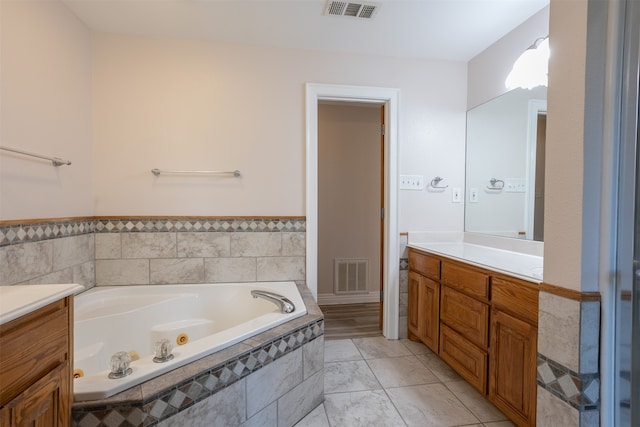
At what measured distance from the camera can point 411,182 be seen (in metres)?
2.48

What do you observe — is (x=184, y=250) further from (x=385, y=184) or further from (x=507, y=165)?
(x=507, y=165)

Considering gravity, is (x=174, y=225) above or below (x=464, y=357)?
above

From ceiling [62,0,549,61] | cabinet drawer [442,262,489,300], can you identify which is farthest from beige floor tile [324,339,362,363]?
ceiling [62,0,549,61]

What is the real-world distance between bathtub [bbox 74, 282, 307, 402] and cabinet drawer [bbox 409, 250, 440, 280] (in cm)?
93

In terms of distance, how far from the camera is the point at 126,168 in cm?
218

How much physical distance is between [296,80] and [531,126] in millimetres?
1646

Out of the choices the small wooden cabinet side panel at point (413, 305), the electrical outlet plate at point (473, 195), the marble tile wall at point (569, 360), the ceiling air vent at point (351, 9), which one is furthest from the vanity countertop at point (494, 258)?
the ceiling air vent at point (351, 9)

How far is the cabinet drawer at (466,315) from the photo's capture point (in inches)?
63.7

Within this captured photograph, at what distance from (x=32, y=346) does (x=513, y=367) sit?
5.93 feet

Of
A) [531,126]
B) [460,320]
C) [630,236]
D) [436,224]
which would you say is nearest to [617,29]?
[630,236]

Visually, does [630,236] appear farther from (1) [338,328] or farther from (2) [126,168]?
(2) [126,168]

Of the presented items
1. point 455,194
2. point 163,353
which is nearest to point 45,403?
point 163,353

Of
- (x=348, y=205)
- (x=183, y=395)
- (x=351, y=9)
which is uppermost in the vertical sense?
(x=351, y=9)

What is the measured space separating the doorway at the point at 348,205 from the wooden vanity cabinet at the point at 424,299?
1012 mm
